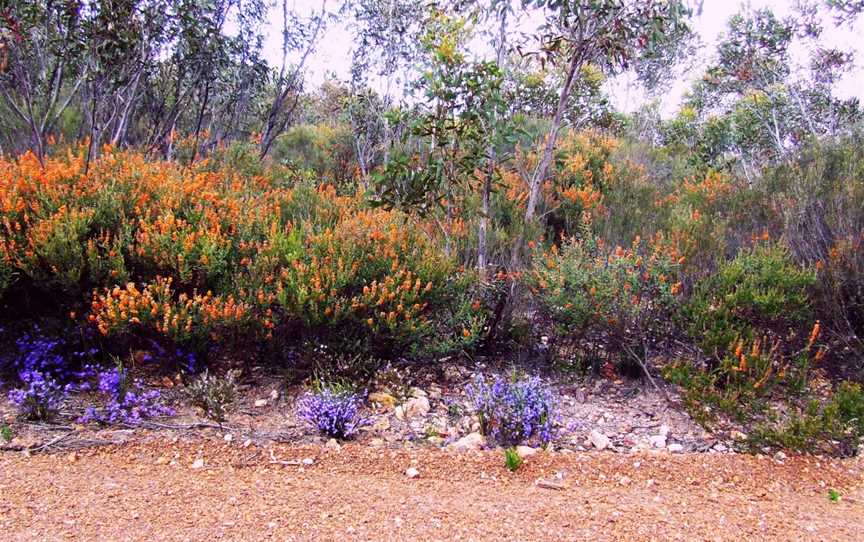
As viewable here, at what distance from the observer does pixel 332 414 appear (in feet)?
11.2

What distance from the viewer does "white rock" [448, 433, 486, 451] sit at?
3.34m

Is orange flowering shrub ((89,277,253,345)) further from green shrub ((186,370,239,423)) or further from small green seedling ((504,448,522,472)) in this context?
small green seedling ((504,448,522,472))

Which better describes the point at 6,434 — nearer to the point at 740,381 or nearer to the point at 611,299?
the point at 611,299

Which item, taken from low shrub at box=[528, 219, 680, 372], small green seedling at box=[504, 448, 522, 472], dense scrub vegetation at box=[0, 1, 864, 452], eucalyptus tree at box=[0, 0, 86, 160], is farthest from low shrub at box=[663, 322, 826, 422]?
eucalyptus tree at box=[0, 0, 86, 160]

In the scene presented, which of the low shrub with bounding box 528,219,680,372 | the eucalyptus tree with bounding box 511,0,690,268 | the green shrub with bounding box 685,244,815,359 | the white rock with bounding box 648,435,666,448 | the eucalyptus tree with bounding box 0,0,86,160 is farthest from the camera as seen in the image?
the eucalyptus tree with bounding box 0,0,86,160

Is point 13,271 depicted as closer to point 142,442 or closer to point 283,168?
point 142,442

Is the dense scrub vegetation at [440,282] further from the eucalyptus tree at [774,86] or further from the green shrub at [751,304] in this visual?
the eucalyptus tree at [774,86]

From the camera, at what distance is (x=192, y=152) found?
9.23 m

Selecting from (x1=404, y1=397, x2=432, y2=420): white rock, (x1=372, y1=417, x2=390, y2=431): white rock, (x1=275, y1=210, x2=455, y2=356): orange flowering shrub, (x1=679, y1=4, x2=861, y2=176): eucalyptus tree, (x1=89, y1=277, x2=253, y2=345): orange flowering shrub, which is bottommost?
(x1=372, y1=417, x2=390, y2=431): white rock

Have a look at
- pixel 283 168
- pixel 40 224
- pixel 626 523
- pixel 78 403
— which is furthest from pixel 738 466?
pixel 283 168

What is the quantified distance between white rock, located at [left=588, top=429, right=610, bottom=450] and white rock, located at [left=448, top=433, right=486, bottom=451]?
0.68 metres

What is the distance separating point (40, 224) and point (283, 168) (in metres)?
5.96

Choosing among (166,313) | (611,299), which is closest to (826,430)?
(611,299)

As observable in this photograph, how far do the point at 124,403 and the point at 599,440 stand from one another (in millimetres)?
2809
